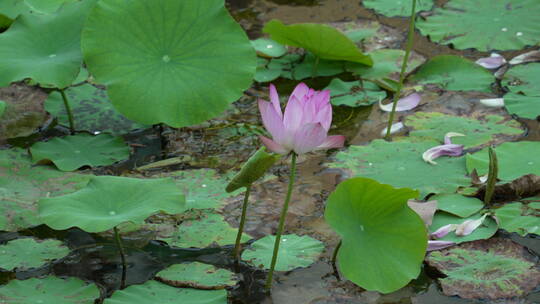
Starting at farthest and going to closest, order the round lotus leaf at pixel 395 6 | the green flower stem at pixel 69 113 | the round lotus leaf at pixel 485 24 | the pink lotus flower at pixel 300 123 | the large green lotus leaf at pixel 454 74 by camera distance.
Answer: the round lotus leaf at pixel 395 6 → the round lotus leaf at pixel 485 24 → the large green lotus leaf at pixel 454 74 → the green flower stem at pixel 69 113 → the pink lotus flower at pixel 300 123

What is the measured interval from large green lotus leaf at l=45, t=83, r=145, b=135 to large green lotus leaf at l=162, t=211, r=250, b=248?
74 cm

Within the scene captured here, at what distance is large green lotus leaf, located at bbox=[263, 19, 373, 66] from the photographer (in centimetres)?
311

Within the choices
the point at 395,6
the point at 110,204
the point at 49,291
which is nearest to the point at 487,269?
the point at 110,204

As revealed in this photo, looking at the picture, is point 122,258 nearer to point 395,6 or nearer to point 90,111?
point 90,111

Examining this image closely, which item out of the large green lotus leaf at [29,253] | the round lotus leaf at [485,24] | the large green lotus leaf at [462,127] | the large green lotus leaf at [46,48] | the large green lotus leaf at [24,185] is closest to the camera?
the large green lotus leaf at [29,253]

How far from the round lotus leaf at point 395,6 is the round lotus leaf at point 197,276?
213cm

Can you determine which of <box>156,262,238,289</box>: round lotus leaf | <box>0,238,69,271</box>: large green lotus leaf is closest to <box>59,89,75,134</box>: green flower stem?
<box>0,238,69,271</box>: large green lotus leaf

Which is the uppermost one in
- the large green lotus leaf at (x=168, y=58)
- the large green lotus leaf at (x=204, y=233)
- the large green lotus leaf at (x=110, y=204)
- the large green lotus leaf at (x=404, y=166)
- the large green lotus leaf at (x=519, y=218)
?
the large green lotus leaf at (x=168, y=58)

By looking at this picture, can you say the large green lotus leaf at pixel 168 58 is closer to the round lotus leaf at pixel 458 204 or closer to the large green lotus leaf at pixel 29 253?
the large green lotus leaf at pixel 29 253

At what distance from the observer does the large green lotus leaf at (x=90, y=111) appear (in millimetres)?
3000

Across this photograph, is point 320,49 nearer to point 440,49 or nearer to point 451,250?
point 440,49

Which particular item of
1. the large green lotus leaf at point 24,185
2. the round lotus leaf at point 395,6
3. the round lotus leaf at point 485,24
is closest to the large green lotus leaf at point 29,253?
the large green lotus leaf at point 24,185

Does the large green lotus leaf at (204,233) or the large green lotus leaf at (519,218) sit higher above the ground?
the large green lotus leaf at (204,233)

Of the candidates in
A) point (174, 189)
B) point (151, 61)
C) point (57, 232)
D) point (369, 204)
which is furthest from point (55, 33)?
point (369, 204)
